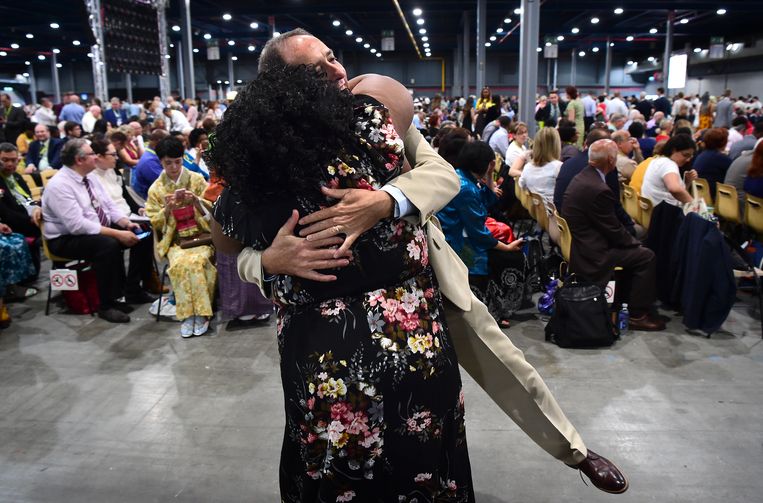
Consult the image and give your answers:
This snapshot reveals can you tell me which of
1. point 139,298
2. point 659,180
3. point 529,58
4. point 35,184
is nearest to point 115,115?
point 35,184

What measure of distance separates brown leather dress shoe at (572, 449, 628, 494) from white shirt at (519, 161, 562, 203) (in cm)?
395

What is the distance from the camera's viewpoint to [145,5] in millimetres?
10008

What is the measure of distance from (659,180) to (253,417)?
3.52 meters

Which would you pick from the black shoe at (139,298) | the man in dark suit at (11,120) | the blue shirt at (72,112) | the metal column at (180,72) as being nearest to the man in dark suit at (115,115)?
the blue shirt at (72,112)

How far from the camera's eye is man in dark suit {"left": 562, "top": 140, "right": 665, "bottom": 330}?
159 inches

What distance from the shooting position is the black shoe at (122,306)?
4743 millimetres

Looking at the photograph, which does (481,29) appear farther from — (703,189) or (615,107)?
(703,189)

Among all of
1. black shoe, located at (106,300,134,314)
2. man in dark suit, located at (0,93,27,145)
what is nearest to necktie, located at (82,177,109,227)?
black shoe, located at (106,300,134,314)

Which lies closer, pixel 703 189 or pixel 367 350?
pixel 367 350

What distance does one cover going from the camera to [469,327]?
5.22 feet

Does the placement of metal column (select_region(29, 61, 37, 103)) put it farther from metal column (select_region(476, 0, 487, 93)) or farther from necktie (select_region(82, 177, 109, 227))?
necktie (select_region(82, 177, 109, 227))

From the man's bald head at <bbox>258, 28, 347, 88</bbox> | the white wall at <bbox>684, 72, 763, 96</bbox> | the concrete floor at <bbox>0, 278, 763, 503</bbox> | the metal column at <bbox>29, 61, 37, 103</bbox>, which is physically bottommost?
the concrete floor at <bbox>0, 278, 763, 503</bbox>

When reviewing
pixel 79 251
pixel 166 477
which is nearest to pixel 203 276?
pixel 79 251

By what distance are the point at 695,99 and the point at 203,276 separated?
2063 centimetres
